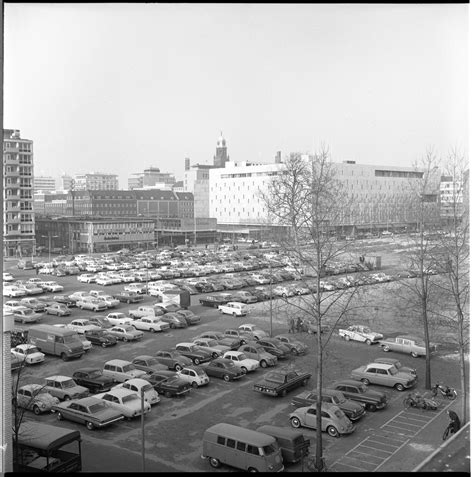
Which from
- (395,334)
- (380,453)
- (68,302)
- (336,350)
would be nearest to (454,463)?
(380,453)

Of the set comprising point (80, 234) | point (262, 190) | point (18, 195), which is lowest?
point (80, 234)

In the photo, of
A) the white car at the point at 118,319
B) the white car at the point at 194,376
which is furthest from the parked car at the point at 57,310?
the white car at the point at 194,376

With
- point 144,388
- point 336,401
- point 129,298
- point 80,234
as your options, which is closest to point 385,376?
point 336,401

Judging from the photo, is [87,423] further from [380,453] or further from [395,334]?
[395,334]

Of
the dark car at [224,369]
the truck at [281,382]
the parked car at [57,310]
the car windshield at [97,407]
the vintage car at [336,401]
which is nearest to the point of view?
the car windshield at [97,407]

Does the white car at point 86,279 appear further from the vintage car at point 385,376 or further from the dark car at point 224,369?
the vintage car at point 385,376

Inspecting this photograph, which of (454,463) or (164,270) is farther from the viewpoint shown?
(164,270)

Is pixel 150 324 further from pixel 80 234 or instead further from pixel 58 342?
pixel 80 234
